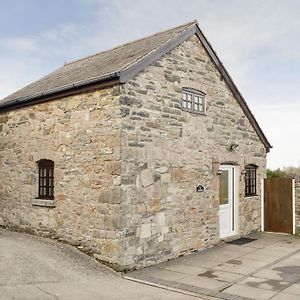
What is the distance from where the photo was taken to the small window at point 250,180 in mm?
13191

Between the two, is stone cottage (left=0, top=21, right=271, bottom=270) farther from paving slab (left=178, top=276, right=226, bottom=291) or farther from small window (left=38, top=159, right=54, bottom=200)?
paving slab (left=178, top=276, right=226, bottom=291)

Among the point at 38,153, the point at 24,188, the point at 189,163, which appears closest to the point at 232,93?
the point at 189,163

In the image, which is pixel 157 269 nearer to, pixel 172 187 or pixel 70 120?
pixel 172 187

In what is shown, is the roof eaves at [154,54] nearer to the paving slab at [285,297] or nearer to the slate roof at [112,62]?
the slate roof at [112,62]

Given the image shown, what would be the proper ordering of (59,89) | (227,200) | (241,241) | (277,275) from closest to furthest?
(277,275), (59,89), (241,241), (227,200)

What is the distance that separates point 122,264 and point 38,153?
419cm

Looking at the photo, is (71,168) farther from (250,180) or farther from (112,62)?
(250,180)

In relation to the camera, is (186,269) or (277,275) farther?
(186,269)

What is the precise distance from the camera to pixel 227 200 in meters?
12.1

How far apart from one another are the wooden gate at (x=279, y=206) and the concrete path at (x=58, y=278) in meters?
7.40

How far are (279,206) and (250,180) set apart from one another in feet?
4.47

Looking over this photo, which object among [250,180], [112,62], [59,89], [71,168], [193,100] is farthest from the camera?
[250,180]

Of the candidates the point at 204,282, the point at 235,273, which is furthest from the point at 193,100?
the point at 204,282

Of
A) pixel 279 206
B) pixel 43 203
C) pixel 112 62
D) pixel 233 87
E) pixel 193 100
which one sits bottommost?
pixel 279 206
